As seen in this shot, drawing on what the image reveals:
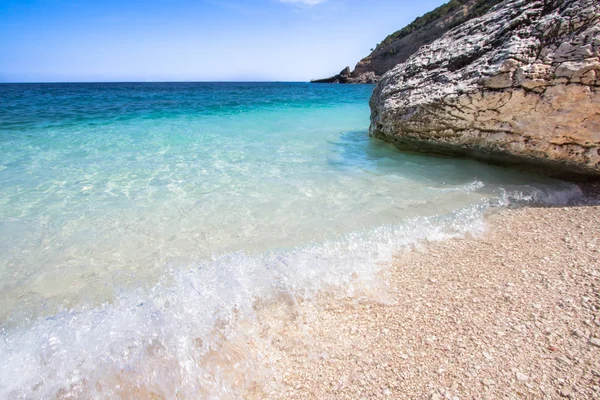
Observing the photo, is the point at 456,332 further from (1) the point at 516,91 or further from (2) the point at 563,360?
(1) the point at 516,91

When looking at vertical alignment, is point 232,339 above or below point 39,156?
below

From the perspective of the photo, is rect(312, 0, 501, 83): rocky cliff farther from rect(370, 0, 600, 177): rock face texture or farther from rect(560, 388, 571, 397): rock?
rect(560, 388, 571, 397): rock

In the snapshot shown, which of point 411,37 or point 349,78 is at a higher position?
point 411,37

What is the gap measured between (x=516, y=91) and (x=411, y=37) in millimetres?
74592

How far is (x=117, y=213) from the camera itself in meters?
4.80

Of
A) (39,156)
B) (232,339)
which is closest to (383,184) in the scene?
(232,339)

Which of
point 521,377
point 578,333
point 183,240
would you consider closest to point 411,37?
point 183,240

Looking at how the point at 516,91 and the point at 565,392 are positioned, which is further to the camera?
the point at 516,91

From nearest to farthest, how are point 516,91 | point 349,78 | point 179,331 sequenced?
1. point 179,331
2. point 516,91
3. point 349,78

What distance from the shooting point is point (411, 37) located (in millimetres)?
67375

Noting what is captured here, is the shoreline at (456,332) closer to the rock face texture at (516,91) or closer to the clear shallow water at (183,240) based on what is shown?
the clear shallow water at (183,240)

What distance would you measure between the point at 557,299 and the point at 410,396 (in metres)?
1.75

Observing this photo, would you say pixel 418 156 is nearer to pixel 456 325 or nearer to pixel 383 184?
pixel 383 184

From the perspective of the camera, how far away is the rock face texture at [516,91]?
Result: 15.5 feet
